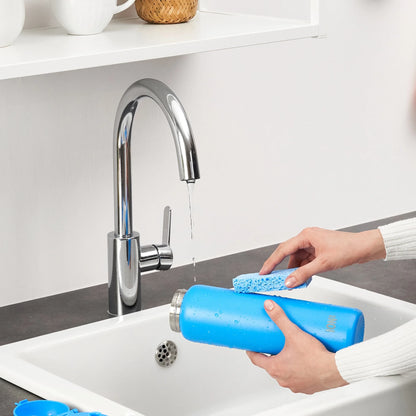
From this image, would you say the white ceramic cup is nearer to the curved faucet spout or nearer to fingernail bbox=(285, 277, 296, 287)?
the curved faucet spout

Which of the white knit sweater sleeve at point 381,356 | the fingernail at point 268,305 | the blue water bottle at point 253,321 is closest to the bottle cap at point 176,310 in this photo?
the blue water bottle at point 253,321

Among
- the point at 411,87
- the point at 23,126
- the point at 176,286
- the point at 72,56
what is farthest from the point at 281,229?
the point at 72,56

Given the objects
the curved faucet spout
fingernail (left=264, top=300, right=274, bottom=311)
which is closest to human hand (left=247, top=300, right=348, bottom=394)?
fingernail (left=264, top=300, right=274, bottom=311)

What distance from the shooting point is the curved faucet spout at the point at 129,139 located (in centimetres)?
141

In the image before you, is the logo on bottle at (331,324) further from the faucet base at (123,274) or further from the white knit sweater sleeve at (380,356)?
the faucet base at (123,274)

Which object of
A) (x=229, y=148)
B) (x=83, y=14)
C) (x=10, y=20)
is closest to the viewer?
(x=10, y=20)

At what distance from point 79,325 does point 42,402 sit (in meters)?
0.35

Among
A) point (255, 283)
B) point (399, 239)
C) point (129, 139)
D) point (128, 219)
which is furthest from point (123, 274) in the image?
point (399, 239)

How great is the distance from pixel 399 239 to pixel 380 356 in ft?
1.02

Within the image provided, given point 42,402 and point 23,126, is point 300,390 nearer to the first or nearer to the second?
point 42,402

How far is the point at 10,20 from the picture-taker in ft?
4.40

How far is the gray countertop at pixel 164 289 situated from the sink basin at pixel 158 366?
0.07 m

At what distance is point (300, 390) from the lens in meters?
1.29

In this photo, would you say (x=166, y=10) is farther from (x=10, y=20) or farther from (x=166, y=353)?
(x=166, y=353)
